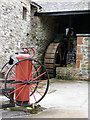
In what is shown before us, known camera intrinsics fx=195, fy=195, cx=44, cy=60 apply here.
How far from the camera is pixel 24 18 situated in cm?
739

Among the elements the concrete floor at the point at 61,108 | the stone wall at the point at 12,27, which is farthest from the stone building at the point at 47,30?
the concrete floor at the point at 61,108

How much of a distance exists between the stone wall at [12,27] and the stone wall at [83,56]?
2.01m

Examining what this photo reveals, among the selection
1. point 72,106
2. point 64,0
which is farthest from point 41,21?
point 72,106

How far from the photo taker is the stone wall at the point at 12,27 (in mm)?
5691

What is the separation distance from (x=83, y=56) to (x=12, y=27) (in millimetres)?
2597

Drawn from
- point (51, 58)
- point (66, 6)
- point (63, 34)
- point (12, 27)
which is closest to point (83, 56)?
point (51, 58)

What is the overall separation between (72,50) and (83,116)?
6960 mm

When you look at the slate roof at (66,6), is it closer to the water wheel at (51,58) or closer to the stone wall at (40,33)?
the stone wall at (40,33)

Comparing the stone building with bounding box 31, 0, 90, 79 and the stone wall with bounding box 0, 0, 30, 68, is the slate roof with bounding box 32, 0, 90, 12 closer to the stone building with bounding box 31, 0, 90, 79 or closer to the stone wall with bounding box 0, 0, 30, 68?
the stone building with bounding box 31, 0, 90, 79

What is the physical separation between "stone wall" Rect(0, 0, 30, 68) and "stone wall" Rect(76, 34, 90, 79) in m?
2.01

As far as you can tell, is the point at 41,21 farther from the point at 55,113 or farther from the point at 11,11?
the point at 55,113

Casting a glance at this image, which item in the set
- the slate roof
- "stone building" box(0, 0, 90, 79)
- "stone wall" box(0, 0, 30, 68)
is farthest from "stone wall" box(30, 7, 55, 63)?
"stone wall" box(0, 0, 30, 68)

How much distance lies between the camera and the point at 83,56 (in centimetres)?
676

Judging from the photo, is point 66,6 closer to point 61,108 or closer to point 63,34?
point 63,34
